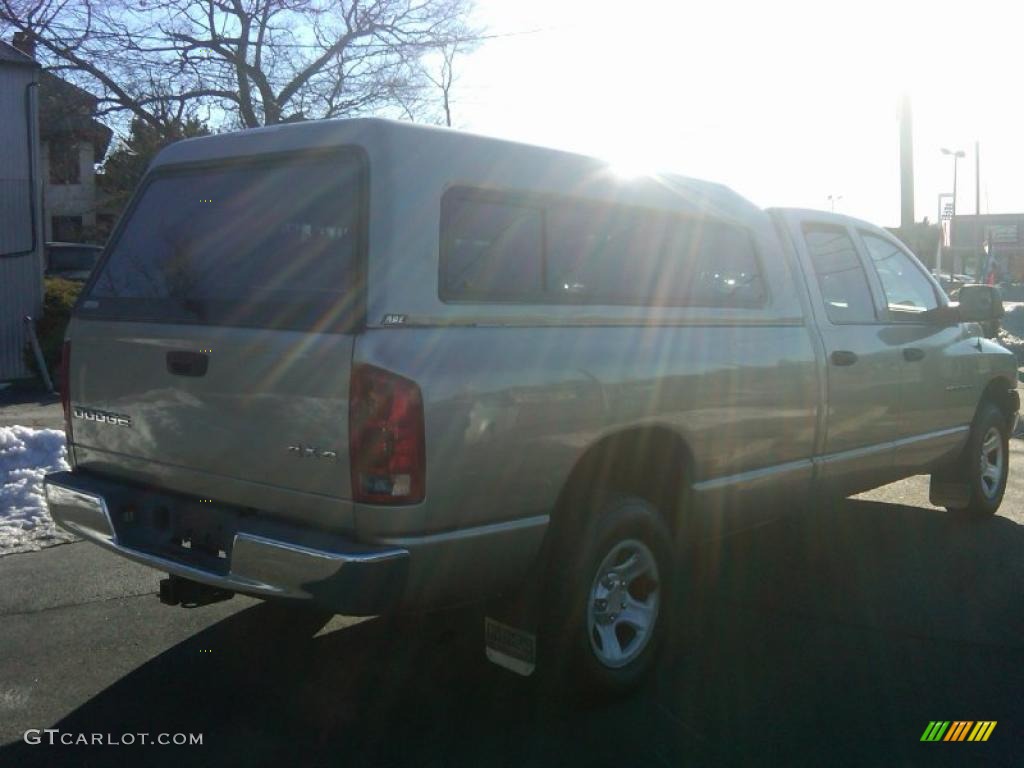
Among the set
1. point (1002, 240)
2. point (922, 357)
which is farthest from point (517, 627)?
point (1002, 240)

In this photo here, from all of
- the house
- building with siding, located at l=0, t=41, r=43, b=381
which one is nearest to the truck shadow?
building with siding, located at l=0, t=41, r=43, b=381

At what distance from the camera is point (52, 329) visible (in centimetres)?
1414

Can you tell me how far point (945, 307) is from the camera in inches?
257

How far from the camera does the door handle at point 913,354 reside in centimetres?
610

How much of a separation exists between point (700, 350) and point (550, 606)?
4.36ft

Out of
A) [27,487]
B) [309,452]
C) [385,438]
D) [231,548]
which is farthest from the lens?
[27,487]

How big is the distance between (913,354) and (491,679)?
10.5ft

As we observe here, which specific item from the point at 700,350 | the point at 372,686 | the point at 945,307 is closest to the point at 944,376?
the point at 945,307

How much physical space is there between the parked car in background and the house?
63 cm

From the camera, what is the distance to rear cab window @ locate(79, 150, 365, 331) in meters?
3.70

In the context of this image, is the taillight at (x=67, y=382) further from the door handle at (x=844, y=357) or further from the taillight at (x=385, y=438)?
the door handle at (x=844, y=357)

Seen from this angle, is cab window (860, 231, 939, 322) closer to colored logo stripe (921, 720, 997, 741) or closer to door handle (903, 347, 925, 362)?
door handle (903, 347, 925, 362)

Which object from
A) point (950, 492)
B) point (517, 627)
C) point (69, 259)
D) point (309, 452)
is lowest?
point (950, 492)

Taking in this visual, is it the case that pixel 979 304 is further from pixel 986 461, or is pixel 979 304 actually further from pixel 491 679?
pixel 491 679
